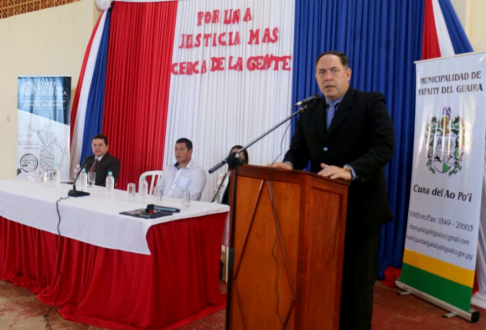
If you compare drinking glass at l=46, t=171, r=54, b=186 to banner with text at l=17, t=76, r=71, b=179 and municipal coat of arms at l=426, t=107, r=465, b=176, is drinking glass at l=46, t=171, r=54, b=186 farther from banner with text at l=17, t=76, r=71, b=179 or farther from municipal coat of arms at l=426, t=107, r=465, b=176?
municipal coat of arms at l=426, t=107, r=465, b=176

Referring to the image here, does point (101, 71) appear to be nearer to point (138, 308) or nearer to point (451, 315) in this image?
point (138, 308)

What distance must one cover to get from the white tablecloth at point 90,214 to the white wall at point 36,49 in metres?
3.54

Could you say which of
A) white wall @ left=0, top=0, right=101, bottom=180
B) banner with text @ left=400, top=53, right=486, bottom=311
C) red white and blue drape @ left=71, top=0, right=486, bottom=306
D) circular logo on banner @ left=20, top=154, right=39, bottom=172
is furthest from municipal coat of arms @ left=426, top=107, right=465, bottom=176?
circular logo on banner @ left=20, top=154, right=39, bottom=172

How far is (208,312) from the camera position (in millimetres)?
3340

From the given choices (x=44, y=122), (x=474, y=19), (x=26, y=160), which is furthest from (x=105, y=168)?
(x=474, y=19)

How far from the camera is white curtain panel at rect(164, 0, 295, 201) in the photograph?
5.17 m

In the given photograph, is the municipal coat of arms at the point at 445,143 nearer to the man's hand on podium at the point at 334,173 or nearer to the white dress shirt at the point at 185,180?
the man's hand on podium at the point at 334,173

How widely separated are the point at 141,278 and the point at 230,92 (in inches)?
123

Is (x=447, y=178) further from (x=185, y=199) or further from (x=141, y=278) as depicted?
(x=141, y=278)

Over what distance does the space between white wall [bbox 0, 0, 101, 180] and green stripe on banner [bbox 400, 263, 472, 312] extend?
5576 mm

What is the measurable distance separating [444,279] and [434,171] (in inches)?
35.6

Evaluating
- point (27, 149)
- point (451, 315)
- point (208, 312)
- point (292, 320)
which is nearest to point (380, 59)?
point (451, 315)

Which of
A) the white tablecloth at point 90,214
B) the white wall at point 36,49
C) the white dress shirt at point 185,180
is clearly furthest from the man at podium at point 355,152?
the white wall at point 36,49

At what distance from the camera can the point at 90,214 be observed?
10.3 ft
